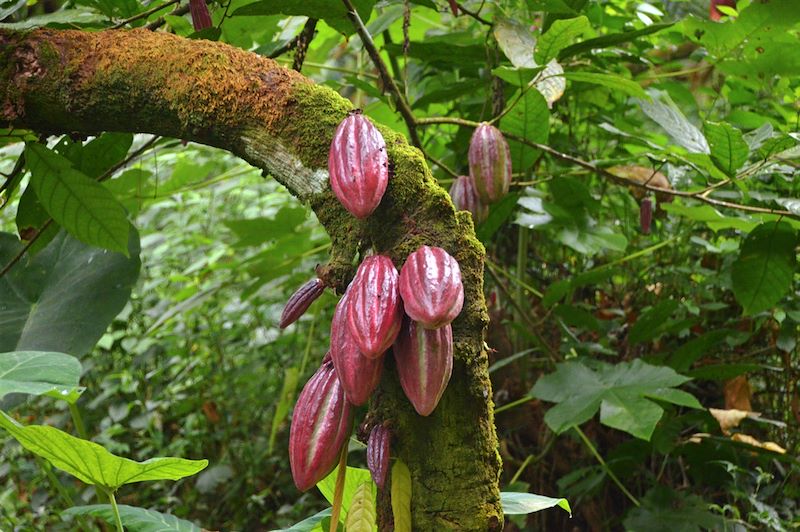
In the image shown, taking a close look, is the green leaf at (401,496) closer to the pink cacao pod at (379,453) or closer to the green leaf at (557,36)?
the pink cacao pod at (379,453)

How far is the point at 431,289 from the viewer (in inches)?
27.4

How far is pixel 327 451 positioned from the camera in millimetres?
757

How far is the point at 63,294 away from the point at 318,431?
986 millimetres

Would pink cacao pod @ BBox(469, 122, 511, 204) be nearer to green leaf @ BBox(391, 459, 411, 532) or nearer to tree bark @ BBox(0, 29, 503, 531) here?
tree bark @ BBox(0, 29, 503, 531)

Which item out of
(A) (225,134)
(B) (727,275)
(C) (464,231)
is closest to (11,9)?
(A) (225,134)

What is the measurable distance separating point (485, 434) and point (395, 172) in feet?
0.97

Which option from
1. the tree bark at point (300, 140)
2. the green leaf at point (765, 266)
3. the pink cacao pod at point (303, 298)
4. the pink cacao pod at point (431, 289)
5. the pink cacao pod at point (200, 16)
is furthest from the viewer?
the green leaf at point (765, 266)

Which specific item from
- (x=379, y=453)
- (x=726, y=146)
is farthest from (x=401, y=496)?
(x=726, y=146)

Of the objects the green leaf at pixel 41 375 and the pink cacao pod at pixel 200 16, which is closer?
the green leaf at pixel 41 375

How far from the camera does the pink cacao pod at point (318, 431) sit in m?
0.76

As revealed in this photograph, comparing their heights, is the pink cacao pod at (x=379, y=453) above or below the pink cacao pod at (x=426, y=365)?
below

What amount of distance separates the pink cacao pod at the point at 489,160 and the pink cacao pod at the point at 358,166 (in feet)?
1.44

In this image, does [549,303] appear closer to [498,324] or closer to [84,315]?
[498,324]

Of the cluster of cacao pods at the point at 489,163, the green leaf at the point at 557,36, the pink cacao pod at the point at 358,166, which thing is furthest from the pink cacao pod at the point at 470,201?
the pink cacao pod at the point at 358,166
